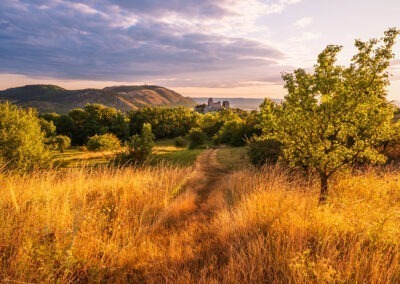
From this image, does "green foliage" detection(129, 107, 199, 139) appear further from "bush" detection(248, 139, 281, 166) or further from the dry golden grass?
the dry golden grass

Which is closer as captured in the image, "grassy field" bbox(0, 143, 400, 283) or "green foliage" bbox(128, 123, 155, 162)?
"grassy field" bbox(0, 143, 400, 283)

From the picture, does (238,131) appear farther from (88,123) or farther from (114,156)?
(88,123)

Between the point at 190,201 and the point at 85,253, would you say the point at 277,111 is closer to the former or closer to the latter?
the point at 190,201

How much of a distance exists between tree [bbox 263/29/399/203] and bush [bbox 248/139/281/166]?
9.90 metres

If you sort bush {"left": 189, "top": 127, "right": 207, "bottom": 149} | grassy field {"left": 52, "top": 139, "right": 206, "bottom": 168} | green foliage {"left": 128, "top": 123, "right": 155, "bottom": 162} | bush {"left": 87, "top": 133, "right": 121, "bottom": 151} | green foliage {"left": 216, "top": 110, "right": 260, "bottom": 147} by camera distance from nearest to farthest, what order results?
grassy field {"left": 52, "top": 139, "right": 206, "bottom": 168}
green foliage {"left": 128, "top": 123, "right": 155, "bottom": 162}
bush {"left": 87, "top": 133, "right": 121, "bottom": 151}
green foliage {"left": 216, "top": 110, "right": 260, "bottom": 147}
bush {"left": 189, "top": 127, "right": 207, "bottom": 149}

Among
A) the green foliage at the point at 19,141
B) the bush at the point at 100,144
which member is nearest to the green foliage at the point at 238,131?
the bush at the point at 100,144

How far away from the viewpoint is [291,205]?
5930 mm

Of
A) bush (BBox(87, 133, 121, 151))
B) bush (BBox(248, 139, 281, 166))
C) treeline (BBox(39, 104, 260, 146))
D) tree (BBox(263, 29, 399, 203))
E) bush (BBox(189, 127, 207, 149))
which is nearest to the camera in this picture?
tree (BBox(263, 29, 399, 203))

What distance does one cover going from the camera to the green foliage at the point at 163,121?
3059 inches

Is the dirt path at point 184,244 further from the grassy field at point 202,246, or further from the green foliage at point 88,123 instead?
the green foliage at point 88,123

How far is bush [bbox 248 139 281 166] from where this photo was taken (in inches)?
740

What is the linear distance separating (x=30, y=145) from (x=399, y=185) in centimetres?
2843


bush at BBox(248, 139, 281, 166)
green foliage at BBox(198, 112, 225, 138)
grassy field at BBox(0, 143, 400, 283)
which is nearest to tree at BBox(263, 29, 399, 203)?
grassy field at BBox(0, 143, 400, 283)

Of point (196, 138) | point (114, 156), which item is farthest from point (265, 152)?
point (196, 138)
